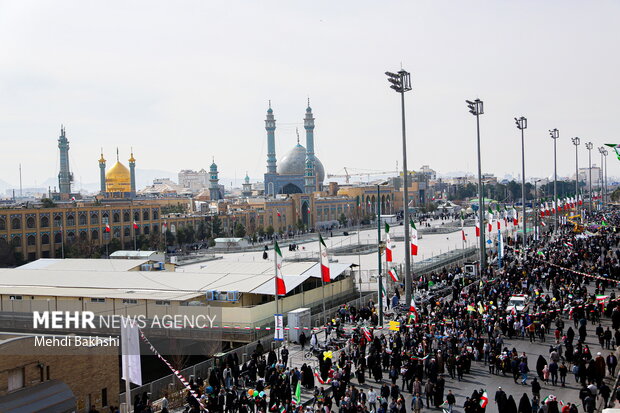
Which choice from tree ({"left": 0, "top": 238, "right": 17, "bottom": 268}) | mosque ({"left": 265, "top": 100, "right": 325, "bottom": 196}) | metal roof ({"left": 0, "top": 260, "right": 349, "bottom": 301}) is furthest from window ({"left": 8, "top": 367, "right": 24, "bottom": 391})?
mosque ({"left": 265, "top": 100, "right": 325, "bottom": 196})

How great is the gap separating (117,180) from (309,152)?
1254 inches

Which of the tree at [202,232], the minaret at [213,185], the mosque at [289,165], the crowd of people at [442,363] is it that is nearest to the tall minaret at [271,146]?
the mosque at [289,165]

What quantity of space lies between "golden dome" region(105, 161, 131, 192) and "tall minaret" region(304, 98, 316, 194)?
2511cm

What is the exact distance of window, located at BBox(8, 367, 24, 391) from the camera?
1300cm

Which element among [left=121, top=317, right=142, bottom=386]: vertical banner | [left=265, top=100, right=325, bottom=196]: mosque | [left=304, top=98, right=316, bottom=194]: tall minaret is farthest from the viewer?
[left=265, top=100, right=325, bottom=196]: mosque

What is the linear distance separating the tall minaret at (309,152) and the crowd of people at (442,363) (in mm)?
70524

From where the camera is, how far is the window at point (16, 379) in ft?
42.7

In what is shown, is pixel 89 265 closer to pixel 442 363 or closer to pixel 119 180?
pixel 442 363

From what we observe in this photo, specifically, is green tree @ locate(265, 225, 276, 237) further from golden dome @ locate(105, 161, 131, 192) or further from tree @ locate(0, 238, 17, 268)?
tree @ locate(0, 238, 17, 268)

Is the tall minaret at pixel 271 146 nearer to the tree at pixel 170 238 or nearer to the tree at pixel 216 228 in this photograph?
the tree at pixel 216 228

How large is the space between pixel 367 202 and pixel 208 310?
274 feet

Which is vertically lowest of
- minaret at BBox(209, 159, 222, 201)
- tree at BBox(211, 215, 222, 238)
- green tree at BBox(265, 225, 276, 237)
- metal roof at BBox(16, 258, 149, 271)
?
green tree at BBox(265, 225, 276, 237)

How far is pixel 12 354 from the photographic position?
13.0m

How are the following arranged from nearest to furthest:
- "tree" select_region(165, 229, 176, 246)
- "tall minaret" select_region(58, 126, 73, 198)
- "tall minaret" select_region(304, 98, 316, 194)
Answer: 1. "tree" select_region(165, 229, 176, 246)
2. "tall minaret" select_region(58, 126, 73, 198)
3. "tall minaret" select_region(304, 98, 316, 194)
